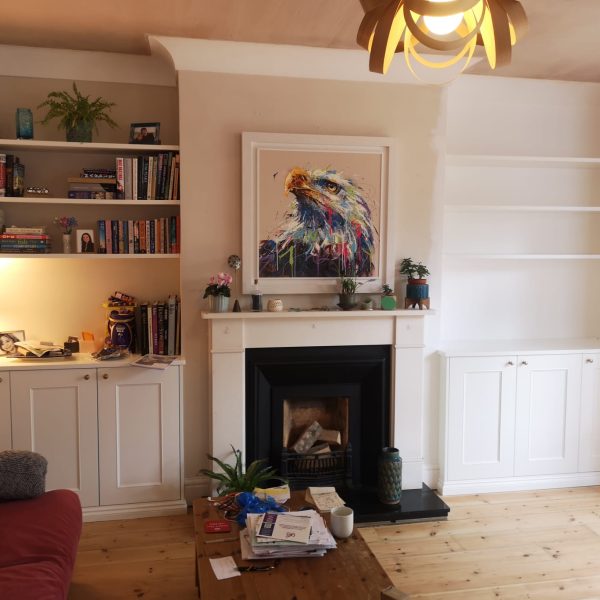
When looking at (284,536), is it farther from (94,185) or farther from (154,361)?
(94,185)

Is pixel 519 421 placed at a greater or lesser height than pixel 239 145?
lesser

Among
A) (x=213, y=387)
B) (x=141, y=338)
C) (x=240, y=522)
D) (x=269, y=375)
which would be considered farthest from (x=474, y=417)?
(x=141, y=338)

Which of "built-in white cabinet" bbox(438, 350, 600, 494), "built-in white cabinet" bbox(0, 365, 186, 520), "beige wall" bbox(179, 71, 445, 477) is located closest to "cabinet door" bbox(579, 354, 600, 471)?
"built-in white cabinet" bbox(438, 350, 600, 494)

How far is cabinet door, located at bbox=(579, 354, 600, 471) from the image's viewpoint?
3.63m

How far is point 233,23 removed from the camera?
2885 millimetres

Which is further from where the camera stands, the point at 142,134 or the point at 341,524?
the point at 142,134

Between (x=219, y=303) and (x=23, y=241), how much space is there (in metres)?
1.12

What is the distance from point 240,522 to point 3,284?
2.09 metres

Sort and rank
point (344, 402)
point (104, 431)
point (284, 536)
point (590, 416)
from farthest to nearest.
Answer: point (590, 416) < point (344, 402) < point (104, 431) < point (284, 536)

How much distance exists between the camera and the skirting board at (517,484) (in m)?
3.54

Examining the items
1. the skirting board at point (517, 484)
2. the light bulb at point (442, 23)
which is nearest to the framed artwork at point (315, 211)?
the skirting board at point (517, 484)

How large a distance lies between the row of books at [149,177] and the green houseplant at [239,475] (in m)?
1.49

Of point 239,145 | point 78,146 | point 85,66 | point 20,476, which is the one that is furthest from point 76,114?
point 20,476

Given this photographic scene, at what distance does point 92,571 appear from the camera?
8.81 ft
